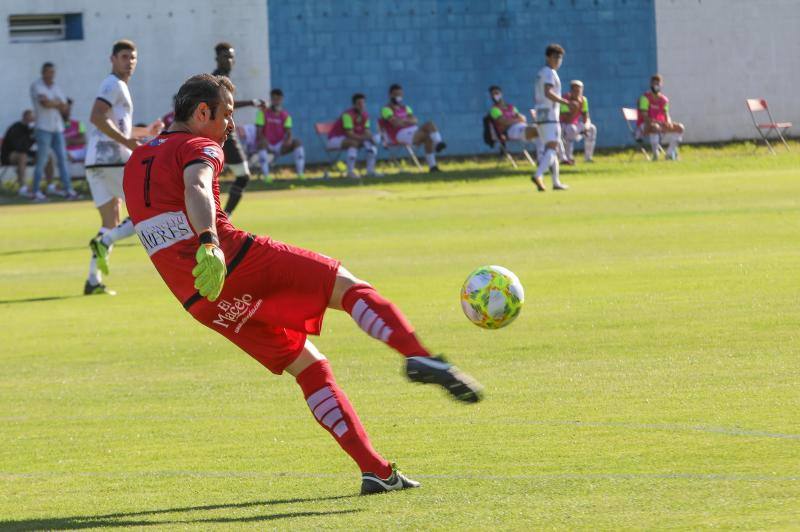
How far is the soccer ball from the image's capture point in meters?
7.46

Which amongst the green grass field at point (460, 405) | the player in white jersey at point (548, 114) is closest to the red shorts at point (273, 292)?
the green grass field at point (460, 405)

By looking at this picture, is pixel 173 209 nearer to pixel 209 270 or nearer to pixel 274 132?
pixel 209 270

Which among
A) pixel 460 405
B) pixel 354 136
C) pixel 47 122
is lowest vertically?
pixel 460 405

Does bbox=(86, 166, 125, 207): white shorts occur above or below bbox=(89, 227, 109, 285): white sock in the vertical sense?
above

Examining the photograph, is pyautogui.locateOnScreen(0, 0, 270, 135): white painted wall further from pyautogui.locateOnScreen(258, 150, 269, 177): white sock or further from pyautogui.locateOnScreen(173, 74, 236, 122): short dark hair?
pyautogui.locateOnScreen(173, 74, 236, 122): short dark hair

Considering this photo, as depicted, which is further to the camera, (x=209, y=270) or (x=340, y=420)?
(x=340, y=420)

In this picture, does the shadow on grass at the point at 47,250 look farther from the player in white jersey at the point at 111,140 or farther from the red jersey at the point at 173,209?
the red jersey at the point at 173,209

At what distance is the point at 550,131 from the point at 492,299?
1773 centimetres

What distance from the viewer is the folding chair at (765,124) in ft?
118

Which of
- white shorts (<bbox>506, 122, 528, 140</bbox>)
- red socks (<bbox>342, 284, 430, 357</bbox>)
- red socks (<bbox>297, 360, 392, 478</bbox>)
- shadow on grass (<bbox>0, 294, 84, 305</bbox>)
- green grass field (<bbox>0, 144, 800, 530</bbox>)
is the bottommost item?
shadow on grass (<bbox>0, 294, 84, 305</bbox>)

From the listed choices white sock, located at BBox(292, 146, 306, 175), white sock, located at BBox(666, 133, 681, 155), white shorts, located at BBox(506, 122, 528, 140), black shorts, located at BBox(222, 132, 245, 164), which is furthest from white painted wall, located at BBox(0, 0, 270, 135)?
black shorts, located at BBox(222, 132, 245, 164)

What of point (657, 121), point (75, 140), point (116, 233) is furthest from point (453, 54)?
point (116, 233)

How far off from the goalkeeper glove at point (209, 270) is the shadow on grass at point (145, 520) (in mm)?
945

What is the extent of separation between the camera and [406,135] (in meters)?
32.8
